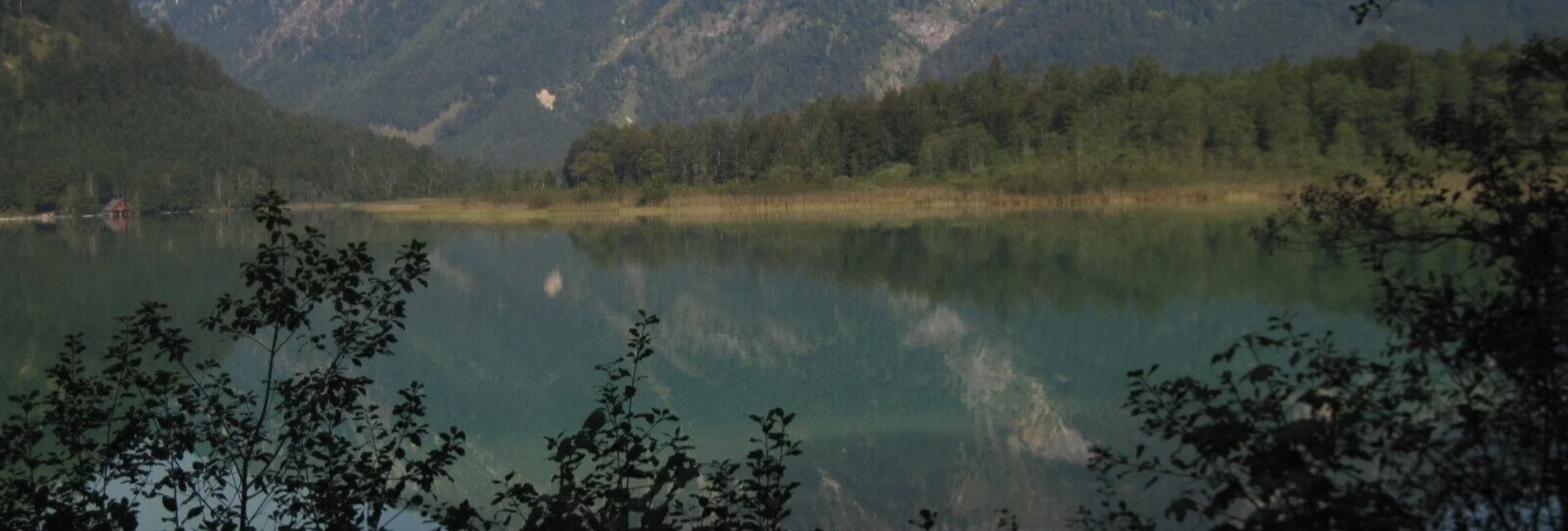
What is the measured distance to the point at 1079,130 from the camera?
76.4 m

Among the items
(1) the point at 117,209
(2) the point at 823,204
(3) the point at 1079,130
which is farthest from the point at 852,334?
(1) the point at 117,209

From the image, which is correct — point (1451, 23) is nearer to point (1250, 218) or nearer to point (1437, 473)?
point (1250, 218)

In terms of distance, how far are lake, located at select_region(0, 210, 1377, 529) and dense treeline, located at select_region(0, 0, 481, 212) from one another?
68.2 metres

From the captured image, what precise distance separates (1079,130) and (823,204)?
712 inches

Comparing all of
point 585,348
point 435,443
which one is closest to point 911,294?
point 585,348

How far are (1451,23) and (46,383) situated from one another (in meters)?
155

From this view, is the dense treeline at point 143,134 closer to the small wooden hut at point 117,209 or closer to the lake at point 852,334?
the small wooden hut at point 117,209

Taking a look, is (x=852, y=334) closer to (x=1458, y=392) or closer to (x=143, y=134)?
(x=1458, y=392)

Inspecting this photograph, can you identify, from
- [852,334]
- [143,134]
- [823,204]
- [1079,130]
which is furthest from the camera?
[143,134]

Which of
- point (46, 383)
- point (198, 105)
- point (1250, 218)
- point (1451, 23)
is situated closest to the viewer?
point (46, 383)

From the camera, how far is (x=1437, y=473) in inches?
148

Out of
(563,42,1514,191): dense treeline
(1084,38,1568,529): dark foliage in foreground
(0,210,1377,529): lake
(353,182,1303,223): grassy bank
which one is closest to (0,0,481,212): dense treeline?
(353,182,1303,223): grassy bank

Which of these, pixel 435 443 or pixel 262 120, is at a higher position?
pixel 262 120

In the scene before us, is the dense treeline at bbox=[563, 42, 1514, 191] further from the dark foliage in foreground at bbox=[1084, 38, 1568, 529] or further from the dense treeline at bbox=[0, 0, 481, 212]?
the dark foliage in foreground at bbox=[1084, 38, 1568, 529]
